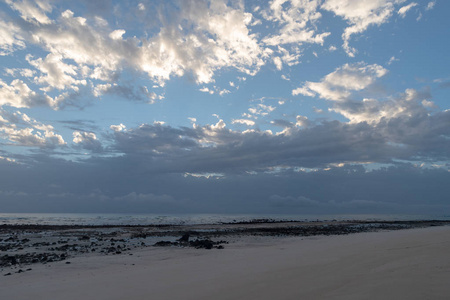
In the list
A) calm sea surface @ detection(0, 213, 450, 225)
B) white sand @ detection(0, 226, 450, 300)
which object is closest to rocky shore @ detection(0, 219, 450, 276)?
white sand @ detection(0, 226, 450, 300)

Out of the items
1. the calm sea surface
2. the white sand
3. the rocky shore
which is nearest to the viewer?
the white sand

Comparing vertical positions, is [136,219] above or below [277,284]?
below

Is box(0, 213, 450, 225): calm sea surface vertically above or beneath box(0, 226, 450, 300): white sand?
beneath

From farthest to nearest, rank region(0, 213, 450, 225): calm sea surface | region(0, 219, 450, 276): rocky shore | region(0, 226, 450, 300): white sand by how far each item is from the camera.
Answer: region(0, 213, 450, 225): calm sea surface
region(0, 219, 450, 276): rocky shore
region(0, 226, 450, 300): white sand

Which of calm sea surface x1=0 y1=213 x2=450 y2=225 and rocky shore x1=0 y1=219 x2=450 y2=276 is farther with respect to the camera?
calm sea surface x1=0 y1=213 x2=450 y2=225

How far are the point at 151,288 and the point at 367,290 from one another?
18.9ft

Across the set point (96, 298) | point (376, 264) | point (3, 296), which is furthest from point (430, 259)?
point (3, 296)

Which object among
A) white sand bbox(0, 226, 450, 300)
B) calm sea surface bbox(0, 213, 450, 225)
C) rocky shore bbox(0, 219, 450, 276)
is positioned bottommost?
calm sea surface bbox(0, 213, 450, 225)

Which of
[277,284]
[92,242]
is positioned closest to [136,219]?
[92,242]

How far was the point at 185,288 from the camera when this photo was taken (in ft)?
25.9

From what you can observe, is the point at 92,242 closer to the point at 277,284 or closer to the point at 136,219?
the point at 277,284

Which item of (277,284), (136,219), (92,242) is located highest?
(277,284)

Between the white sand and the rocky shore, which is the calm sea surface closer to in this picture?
the rocky shore

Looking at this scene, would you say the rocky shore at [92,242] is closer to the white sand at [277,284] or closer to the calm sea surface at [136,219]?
the white sand at [277,284]
